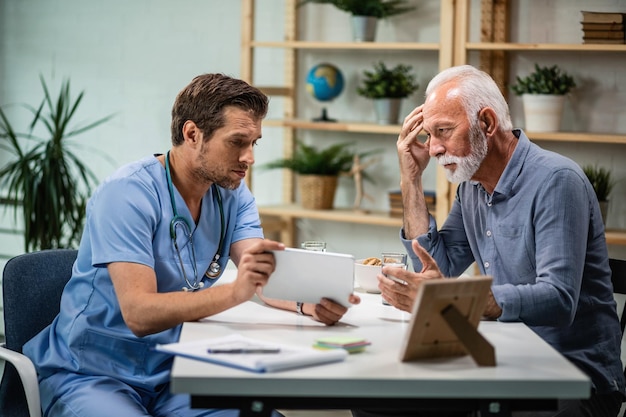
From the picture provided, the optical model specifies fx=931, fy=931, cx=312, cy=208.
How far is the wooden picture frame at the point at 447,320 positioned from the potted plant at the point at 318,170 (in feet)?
9.58

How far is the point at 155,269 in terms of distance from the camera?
2.23m

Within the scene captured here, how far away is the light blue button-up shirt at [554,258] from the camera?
2.15 meters

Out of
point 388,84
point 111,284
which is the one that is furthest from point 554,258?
point 388,84

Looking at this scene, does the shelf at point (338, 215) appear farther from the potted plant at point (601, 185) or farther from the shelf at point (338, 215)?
the potted plant at point (601, 185)

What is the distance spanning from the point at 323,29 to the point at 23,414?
10.5 ft

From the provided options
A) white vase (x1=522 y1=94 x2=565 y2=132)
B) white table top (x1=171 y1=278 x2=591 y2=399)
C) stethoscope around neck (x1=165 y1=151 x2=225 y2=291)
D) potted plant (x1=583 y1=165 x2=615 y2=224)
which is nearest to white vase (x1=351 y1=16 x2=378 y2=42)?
white vase (x1=522 y1=94 x2=565 y2=132)

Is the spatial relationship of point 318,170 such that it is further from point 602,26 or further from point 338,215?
point 602,26

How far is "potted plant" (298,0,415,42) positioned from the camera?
14.8 ft

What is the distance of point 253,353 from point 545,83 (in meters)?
2.79

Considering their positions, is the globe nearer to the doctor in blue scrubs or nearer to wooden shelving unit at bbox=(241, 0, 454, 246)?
wooden shelving unit at bbox=(241, 0, 454, 246)

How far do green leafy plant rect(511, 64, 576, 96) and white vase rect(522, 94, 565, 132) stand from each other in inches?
1.2

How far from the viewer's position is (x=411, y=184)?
8.93ft

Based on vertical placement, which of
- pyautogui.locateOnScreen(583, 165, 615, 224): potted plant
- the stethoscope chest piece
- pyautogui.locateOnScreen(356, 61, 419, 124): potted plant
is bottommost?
the stethoscope chest piece

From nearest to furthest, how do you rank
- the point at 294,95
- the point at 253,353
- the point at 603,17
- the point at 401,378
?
the point at 401,378
the point at 253,353
the point at 603,17
the point at 294,95
